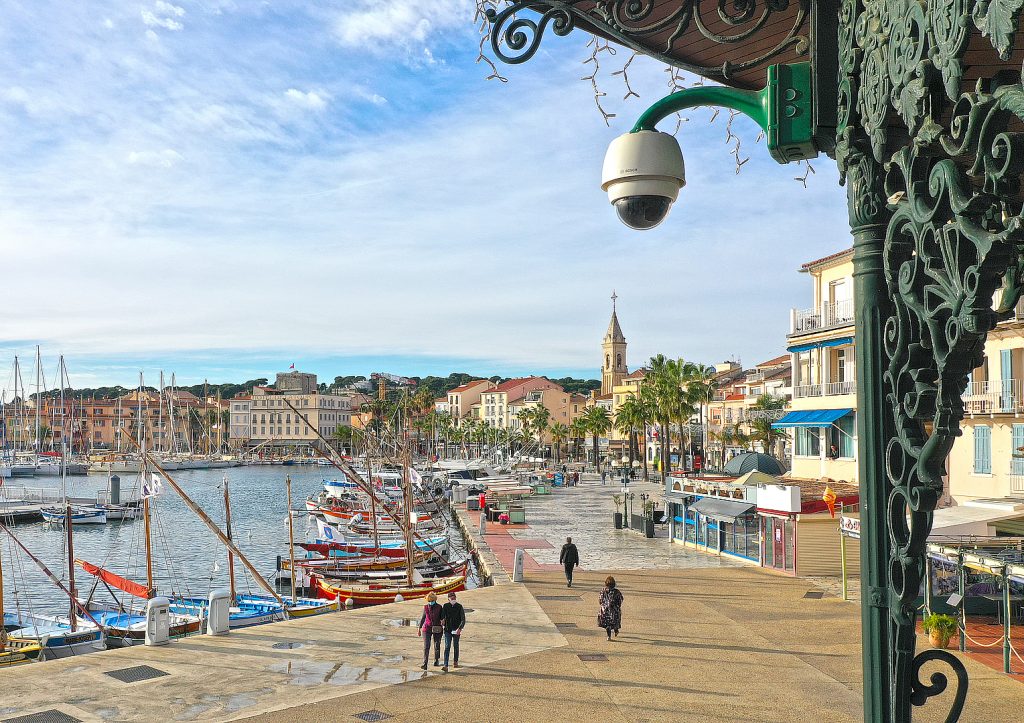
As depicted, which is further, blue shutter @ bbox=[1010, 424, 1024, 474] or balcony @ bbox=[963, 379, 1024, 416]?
balcony @ bbox=[963, 379, 1024, 416]

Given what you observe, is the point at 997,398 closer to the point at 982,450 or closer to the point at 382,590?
the point at 982,450

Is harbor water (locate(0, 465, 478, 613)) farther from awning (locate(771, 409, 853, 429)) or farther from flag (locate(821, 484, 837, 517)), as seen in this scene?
awning (locate(771, 409, 853, 429))

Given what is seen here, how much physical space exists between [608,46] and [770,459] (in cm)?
3594

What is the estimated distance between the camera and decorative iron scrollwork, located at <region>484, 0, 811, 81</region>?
5.12 metres

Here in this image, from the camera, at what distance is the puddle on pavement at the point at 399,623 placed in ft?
63.2

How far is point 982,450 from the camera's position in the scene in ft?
114

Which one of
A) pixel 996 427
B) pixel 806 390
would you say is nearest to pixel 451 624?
pixel 996 427

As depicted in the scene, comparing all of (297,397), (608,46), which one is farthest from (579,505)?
(297,397)

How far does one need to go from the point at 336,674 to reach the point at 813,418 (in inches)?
1159

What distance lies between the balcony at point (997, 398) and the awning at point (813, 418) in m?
5.00

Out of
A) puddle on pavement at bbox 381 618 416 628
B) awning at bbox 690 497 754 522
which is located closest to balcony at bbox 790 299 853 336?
awning at bbox 690 497 754 522

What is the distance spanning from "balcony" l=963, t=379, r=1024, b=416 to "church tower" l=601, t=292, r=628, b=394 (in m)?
127

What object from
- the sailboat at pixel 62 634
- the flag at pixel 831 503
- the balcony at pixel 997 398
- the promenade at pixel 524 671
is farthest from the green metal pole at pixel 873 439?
the balcony at pixel 997 398

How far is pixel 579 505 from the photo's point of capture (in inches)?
2370
